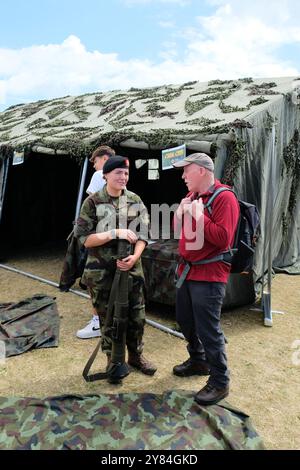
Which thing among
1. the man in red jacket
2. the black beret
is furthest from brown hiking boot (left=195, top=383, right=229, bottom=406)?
the black beret

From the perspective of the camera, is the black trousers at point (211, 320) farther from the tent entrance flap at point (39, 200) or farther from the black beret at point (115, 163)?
the tent entrance flap at point (39, 200)

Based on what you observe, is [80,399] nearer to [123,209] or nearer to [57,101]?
[123,209]

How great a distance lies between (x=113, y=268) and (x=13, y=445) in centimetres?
136

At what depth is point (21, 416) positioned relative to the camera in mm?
2719

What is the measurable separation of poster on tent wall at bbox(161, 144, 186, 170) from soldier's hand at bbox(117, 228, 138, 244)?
1663 millimetres

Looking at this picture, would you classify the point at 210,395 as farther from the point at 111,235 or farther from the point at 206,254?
the point at 111,235

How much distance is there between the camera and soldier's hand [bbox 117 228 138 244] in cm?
Answer: 303

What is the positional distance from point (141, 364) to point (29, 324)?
161 cm

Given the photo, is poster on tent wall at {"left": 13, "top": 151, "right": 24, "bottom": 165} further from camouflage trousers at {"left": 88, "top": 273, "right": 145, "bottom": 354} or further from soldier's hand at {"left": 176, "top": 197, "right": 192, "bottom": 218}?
soldier's hand at {"left": 176, "top": 197, "right": 192, "bottom": 218}

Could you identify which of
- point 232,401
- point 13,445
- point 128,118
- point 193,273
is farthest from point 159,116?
point 13,445

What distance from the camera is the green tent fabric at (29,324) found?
4.05 m

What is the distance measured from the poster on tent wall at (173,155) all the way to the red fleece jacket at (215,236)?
1762 mm

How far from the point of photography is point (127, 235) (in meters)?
3.04

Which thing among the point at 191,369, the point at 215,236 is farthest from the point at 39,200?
the point at 215,236
